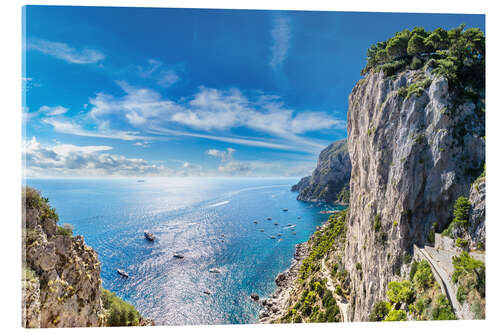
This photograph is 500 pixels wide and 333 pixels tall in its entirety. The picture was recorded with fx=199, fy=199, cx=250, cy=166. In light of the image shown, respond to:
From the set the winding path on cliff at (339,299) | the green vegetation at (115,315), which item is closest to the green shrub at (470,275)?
the winding path on cliff at (339,299)

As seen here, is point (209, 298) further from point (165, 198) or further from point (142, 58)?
point (165, 198)

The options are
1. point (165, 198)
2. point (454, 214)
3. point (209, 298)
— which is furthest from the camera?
point (165, 198)

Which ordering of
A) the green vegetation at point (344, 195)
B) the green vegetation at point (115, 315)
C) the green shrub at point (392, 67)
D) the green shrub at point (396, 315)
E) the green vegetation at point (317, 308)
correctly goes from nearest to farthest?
the green shrub at point (396, 315), the green vegetation at point (115, 315), the green shrub at point (392, 67), the green vegetation at point (317, 308), the green vegetation at point (344, 195)

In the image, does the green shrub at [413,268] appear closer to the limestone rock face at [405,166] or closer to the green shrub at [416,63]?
the limestone rock face at [405,166]

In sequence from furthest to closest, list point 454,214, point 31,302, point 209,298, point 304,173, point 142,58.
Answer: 1. point 209,298
2. point 304,173
3. point 142,58
4. point 454,214
5. point 31,302

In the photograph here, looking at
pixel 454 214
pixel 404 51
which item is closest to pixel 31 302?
pixel 454 214
